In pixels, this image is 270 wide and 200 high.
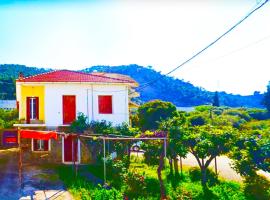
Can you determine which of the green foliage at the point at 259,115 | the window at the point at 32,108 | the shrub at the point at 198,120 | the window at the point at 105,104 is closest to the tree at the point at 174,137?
the window at the point at 105,104

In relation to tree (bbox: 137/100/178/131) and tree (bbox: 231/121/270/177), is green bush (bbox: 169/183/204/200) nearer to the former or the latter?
tree (bbox: 231/121/270/177)

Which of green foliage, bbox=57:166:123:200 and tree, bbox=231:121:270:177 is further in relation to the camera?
tree, bbox=231:121:270:177

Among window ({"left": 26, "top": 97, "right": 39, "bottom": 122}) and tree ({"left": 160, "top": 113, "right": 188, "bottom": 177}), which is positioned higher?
window ({"left": 26, "top": 97, "right": 39, "bottom": 122})

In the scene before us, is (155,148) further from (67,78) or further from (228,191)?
(67,78)

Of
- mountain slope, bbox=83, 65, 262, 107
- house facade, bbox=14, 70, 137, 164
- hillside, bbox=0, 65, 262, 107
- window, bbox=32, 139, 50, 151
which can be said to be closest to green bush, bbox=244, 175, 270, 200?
house facade, bbox=14, 70, 137, 164

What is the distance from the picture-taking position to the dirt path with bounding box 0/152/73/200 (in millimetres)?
19219

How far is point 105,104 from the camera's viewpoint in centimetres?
2864

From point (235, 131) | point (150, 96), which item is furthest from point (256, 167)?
point (150, 96)

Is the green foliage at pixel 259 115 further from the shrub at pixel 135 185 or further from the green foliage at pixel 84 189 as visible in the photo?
the shrub at pixel 135 185

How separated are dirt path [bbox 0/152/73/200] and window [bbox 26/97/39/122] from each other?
4.02 metres

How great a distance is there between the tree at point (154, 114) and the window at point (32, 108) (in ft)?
42.3

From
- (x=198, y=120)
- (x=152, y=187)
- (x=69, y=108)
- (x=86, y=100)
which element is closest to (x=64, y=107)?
(x=69, y=108)

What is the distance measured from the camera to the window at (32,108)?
2848 cm

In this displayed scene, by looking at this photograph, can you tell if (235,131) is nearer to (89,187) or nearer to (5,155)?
(89,187)
